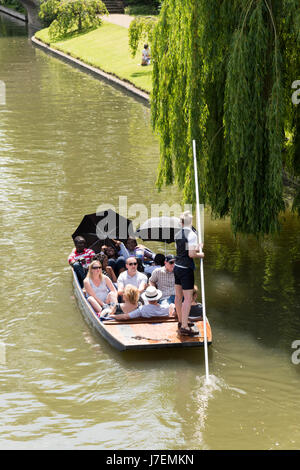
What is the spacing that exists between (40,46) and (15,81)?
45.9 ft

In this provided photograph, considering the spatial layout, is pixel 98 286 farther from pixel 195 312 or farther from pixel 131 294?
pixel 195 312

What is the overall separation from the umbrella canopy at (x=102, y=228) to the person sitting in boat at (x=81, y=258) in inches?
22.3

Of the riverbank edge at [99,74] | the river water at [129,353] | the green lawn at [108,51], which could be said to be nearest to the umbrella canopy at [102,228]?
the river water at [129,353]

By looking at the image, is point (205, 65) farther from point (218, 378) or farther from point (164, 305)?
point (218, 378)

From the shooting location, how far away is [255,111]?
13.2 m

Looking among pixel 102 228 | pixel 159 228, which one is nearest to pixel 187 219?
pixel 159 228

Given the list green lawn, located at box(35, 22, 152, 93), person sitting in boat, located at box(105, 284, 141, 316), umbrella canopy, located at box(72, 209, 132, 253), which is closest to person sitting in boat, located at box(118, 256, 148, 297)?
person sitting in boat, located at box(105, 284, 141, 316)

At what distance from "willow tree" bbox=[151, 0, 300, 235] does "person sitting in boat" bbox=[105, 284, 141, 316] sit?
2.48 metres

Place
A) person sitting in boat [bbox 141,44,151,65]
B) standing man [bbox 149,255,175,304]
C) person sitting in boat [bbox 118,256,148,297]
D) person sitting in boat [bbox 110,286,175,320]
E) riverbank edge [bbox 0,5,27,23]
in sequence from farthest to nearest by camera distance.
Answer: riverbank edge [bbox 0,5,27,23] → person sitting in boat [bbox 141,44,151,65] → person sitting in boat [bbox 118,256,148,297] → standing man [bbox 149,255,175,304] → person sitting in boat [bbox 110,286,175,320]

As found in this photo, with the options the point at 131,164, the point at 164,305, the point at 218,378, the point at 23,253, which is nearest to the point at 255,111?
the point at 164,305

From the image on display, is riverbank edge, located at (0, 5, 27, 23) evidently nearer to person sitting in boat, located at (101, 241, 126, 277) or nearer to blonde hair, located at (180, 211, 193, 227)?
person sitting in boat, located at (101, 241, 126, 277)

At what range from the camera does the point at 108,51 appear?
43156 millimetres

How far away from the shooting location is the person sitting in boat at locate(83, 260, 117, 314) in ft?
42.6

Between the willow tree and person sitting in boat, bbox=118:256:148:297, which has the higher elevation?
the willow tree
